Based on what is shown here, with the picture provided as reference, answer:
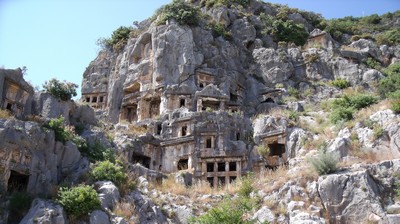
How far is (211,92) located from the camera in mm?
42281

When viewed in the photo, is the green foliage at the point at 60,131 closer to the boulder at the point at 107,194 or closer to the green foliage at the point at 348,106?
the boulder at the point at 107,194

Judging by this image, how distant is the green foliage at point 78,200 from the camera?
20.8 metres

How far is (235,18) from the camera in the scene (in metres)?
55.3

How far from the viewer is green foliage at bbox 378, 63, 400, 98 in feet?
122

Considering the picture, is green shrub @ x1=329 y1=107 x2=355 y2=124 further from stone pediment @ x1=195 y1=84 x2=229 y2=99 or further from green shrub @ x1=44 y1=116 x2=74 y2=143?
green shrub @ x1=44 y1=116 x2=74 y2=143

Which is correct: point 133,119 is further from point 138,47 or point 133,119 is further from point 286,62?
point 286,62

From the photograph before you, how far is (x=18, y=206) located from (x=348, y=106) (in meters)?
23.8

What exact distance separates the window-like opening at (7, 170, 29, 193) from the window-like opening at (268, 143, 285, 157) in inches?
741

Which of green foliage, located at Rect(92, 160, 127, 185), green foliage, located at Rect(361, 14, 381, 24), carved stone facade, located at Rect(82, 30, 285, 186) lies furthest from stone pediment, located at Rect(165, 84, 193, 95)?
green foliage, located at Rect(361, 14, 381, 24)

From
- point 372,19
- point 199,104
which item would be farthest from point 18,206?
point 372,19

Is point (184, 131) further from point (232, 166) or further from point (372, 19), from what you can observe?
point (372, 19)

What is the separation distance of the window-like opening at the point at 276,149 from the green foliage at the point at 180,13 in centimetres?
1964

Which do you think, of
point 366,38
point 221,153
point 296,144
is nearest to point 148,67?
point 221,153

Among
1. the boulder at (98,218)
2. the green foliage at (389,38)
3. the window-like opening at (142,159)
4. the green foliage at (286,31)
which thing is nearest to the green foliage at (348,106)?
the window-like opening at (142,159)
